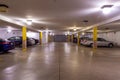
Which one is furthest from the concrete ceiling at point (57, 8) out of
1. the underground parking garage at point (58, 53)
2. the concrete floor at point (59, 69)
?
the concrete floor at point (59, 69)

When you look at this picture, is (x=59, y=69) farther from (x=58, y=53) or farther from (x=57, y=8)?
(x=58, y=53)

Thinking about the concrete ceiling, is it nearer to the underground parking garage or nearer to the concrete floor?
the underground parking garage

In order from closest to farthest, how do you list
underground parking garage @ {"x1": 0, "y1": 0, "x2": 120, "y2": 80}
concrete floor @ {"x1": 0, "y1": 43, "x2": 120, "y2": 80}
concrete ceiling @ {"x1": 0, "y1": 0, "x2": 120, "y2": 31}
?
1. concrete floor @ {"x1": 0, "y1": 43, "x2": 120, "y2": 80}
2. underground parking garage @ {"x1": 0, "y1": 0, "x2": 120, "y2": 80}
3. concrete ceiling @ {"x1": 0, "y1": 0, "x2": 120, "y2": 31}

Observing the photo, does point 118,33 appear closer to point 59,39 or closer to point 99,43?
point 99,43

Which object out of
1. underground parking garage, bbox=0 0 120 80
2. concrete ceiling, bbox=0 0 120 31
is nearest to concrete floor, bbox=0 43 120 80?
underground parking garage, bbox=0 0 120 80

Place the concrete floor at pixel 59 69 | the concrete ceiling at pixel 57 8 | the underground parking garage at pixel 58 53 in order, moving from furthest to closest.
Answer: the concrete ceiling at pixel 57 8 < the underground parking garage at pixel 58 53 < the concrete floor at pixel 59 69

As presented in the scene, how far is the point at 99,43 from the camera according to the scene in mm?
16703

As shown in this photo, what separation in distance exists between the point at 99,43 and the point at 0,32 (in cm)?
1807

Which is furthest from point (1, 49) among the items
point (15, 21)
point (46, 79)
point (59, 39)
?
point (59, 39)

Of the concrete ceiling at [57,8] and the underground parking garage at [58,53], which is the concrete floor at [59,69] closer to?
the underground parking garage at [58,53]

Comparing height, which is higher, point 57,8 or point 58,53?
point 57,8

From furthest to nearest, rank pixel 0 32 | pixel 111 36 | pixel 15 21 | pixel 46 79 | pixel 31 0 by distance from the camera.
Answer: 1. pixel 0 32
2. pixel 111 36
3. pixel 15 21
4. pixel 31 0
5. pixel 46 79

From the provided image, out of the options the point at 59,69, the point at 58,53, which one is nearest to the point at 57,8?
the point at 59,69

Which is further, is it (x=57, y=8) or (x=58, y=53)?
(x=58, y=53)
